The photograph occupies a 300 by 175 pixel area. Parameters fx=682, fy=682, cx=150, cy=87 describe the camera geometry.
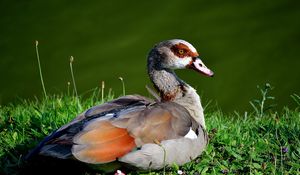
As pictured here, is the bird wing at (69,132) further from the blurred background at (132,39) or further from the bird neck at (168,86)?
the blurred background at (132,39)

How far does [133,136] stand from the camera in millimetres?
4637

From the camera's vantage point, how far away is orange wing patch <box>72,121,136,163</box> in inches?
176

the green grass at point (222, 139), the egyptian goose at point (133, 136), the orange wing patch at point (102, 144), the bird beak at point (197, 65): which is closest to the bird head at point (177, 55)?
the bird beak at point (197, 65)

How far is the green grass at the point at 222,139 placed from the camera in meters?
4.91

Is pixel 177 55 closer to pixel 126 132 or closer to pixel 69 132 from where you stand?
pixel 126 132

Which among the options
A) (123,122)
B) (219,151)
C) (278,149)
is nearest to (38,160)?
(123,122)

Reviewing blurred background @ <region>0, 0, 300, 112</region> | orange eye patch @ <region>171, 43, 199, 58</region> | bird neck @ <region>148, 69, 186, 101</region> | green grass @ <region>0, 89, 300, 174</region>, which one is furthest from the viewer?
blurred background @ <region>0, 0, 300, 112</region>

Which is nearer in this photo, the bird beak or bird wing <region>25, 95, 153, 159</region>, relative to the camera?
bird wing <region>25, 95, 153, 159</region>

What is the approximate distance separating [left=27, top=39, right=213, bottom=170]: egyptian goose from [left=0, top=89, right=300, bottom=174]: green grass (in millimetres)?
178

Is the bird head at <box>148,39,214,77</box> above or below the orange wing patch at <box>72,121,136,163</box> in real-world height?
above

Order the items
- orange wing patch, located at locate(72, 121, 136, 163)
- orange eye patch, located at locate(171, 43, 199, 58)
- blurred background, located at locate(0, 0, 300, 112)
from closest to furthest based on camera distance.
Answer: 1. orange wing patch, located at locate(72, 121, 136, 163)
2. orange eye patch, located at locate(171, 43, 199, 58)
3. blurred background, located at locate(0, 0, 300, 112)

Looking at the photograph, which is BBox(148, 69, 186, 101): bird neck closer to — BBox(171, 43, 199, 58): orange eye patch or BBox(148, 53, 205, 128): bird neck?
BBox(148, 53, 205, 128): bird neck

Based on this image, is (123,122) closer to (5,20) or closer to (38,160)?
(38,160)

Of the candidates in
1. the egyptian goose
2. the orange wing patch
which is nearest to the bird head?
the egyptian goose
